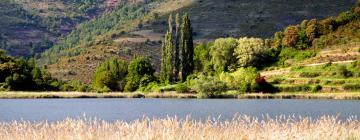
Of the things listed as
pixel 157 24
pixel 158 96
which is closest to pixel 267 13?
pixel 157 24

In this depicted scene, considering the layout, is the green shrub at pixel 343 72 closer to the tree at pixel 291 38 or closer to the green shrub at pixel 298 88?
the green shrub at pixel 298 88

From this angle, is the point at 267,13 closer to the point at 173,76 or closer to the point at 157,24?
the point at 157,24

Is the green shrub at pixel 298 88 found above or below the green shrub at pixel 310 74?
below

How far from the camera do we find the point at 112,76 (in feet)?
350

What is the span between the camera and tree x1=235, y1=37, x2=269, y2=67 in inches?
4097

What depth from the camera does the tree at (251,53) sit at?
341 feet

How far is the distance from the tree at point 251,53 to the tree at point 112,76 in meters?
18.0

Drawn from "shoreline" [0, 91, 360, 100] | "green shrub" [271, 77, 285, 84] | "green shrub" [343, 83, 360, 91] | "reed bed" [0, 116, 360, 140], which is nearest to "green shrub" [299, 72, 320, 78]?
"green shrub" [271, 77, 285, 84]

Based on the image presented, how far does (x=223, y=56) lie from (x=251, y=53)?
18.0 feet

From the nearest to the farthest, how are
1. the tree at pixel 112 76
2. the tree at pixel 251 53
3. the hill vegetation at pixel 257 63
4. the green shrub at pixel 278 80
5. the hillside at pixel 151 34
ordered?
the hill vegetation at pixel 257 63 < the green shrub at pixel 278 80 < the tree at pixel 251 53 < the tree at pixel 112 76 < the hillside at pixel 151 34

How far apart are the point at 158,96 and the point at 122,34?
3983 inches

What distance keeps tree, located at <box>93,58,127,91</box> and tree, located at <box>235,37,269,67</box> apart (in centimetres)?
1800

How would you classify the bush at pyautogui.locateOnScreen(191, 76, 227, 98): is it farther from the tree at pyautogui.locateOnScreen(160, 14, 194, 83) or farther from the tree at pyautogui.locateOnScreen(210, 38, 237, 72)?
the tree at pyautogui.locateOnScreen(210, 38, 237, 72)

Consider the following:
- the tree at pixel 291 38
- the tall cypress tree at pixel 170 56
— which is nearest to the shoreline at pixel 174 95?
the tall cypress tree at pixel 170 56
